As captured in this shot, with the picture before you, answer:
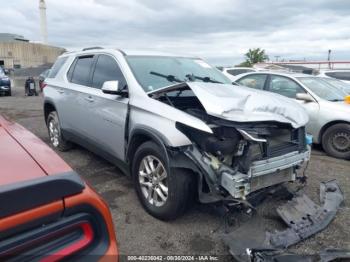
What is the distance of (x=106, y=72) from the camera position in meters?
4.30

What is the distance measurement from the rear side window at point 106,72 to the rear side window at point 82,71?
248 mm

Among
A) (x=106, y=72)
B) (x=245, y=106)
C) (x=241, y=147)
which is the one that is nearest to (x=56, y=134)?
(x=106, y=72)

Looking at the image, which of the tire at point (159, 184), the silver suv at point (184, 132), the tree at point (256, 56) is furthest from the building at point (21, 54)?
the tire at point (159, 184)

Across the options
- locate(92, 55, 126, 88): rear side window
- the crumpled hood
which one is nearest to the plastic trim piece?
the crumpled hood

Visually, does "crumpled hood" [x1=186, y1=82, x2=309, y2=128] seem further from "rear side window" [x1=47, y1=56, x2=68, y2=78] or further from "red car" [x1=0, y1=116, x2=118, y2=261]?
"rear side window" [x1=47, y1=56, x2=68, y2=78]

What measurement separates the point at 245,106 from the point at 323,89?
404 centimetres

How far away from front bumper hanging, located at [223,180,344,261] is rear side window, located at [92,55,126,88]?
2.22m

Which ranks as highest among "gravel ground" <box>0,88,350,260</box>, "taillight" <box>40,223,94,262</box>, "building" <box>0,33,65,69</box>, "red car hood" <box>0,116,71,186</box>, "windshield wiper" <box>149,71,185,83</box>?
"building" <box>0,33,65,69</box>

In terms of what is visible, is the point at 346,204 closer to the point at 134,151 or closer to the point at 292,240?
the point at 292,240

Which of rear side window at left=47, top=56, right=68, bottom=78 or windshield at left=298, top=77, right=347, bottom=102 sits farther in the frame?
windshield at left=298, top=77, right=347, bottom=102

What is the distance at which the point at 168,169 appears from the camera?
302 centimetres

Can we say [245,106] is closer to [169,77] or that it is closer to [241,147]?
[241,147]

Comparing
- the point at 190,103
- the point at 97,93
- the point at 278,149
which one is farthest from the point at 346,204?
the point at 97,93

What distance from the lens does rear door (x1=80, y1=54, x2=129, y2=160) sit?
3844mm
